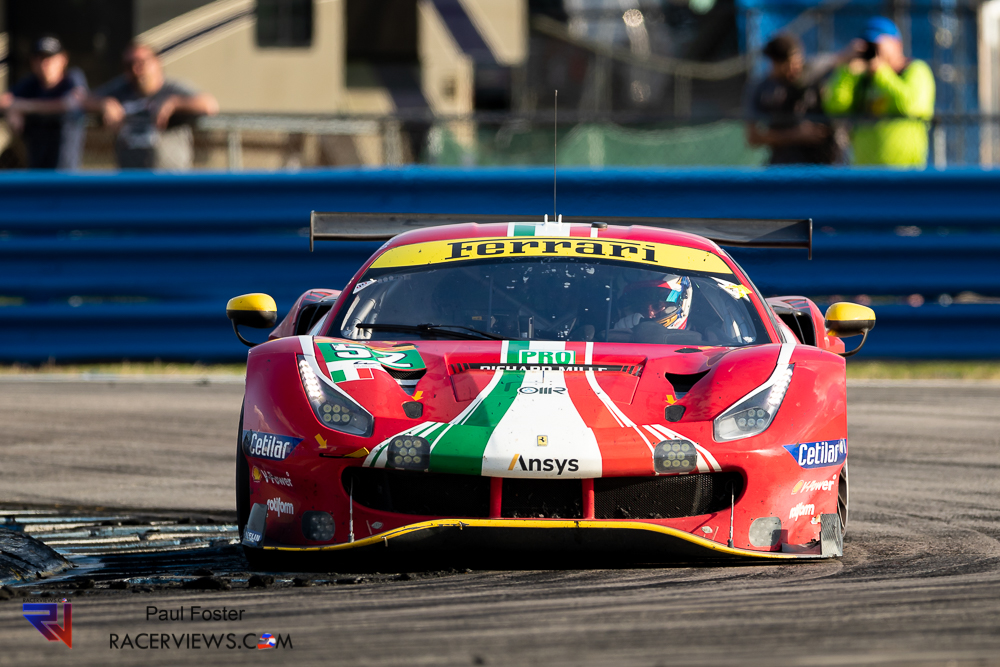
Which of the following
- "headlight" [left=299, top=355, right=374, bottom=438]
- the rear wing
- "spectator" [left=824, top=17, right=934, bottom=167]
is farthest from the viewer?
"spectator" [left=824, top=17, right=934, bottom=167]

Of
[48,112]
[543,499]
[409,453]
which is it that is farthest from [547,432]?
[48,112]

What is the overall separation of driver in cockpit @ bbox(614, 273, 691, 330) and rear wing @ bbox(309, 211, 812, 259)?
75 centimetres

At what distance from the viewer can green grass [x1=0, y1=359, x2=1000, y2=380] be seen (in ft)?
35.6

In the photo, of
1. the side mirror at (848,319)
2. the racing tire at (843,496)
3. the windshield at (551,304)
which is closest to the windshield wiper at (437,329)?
the windshield at (551,304)

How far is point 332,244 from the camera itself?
10984mm

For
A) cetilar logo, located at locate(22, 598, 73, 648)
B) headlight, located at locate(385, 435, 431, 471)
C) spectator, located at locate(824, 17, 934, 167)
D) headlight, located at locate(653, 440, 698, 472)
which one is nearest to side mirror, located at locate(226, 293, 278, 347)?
headlight, located at locate(385, 435, 431, 471)

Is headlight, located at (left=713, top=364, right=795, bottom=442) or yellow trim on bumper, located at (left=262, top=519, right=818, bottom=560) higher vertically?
headlight, located at (left=713, top=364, right=795, bottom=442)

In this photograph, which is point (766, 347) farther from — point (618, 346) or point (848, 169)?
point (848, 169)

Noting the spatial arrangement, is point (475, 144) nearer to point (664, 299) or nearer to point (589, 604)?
point (664, 299)

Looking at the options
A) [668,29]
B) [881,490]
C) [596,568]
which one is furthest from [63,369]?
[668,29]

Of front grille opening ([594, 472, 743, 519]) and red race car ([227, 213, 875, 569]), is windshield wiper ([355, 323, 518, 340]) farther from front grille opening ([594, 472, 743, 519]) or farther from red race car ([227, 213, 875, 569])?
front grille opening ([594, 472, 743, 519])

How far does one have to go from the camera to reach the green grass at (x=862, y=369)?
10.8 meters

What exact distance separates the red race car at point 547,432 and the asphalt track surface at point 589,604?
14 centimetres

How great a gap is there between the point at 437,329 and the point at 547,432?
1.01 meters
